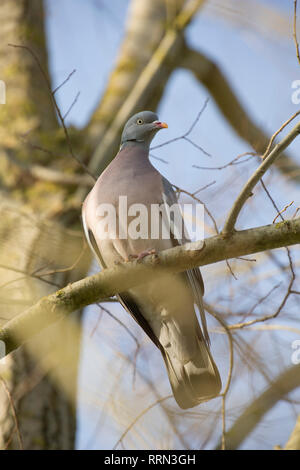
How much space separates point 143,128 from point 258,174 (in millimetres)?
1867

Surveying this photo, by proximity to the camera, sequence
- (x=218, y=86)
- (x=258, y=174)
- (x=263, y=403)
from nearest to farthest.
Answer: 1. (x=258, y=174)
2. (x=263, y=403)
3. (x=218, y=86)

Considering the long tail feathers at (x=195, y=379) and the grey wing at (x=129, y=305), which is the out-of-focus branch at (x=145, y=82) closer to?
the grey wing at (x=129, y=305)

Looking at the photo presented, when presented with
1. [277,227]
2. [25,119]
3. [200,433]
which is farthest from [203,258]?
[25,119]

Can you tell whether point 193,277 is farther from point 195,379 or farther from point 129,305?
point 195,379

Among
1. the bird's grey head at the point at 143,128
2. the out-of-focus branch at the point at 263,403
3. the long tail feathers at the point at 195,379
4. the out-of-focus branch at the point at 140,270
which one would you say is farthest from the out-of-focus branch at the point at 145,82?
the out-of-focus branch at the point at 140,270

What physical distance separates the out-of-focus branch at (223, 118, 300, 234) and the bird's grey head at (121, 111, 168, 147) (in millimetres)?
1723

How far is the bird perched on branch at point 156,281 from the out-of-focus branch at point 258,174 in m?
0.91

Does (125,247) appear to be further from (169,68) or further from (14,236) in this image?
(169,68)

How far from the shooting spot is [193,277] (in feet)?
12.0

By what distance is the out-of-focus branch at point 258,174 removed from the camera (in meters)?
2.63

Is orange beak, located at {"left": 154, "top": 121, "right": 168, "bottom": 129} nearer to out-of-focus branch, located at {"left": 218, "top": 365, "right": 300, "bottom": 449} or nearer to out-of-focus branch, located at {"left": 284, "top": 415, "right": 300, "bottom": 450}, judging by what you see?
out-of-focus branch, located at {"left": 218, "top": 365, "right": 300, "bottom": 449}

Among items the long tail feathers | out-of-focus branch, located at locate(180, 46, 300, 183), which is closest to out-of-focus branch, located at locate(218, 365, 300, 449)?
the long tail feathers

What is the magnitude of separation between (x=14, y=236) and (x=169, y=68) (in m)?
2.74

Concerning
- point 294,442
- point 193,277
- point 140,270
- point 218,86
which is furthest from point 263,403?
point 218,86
